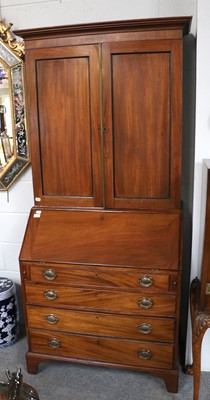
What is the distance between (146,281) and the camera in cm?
177

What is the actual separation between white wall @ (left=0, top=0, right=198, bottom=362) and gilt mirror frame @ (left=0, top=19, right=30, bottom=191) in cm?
8

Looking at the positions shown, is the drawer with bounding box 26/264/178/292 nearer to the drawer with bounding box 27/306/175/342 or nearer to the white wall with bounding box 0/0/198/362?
the drawer with bounding box 27/306/175/342

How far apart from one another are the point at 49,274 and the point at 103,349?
528 mm

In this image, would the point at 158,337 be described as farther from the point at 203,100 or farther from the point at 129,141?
the point at 203,100

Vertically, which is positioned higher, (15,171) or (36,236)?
(15,171)

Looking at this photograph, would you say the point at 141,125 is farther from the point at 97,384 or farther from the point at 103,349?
Result: the point at 97,384

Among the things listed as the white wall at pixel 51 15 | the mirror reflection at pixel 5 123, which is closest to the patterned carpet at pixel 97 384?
the white wall at pixel 51 15

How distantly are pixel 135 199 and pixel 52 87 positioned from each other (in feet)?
2.49

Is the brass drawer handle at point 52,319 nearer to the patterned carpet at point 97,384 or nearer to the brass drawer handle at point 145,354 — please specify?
the patterned carpet at point 97,384

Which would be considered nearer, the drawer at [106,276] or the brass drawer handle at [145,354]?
the drawer at [106,276]

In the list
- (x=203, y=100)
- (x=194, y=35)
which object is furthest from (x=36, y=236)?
(x=194, y=35)

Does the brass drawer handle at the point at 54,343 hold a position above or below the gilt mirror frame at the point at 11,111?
below

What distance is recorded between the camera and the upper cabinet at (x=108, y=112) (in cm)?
175

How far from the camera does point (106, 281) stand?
182 cm
